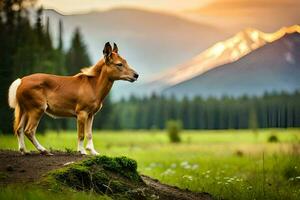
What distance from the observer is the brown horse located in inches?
428

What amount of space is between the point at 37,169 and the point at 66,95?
1803mm

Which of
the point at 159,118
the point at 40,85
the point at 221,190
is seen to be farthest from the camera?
the point at 159,118

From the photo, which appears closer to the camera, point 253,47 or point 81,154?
point 81,154

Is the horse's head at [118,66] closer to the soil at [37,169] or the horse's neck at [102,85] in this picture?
the horse's neck at [102,85]

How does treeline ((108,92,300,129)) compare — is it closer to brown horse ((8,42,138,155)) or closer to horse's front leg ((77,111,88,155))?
brown horse ((8,42,138,155))

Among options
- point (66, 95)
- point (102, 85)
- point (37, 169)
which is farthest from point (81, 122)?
point (37, 169)

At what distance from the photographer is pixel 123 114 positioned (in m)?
155

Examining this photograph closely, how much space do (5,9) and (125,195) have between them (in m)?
28.4

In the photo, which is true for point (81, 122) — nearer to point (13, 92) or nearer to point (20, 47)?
point (13, 92)

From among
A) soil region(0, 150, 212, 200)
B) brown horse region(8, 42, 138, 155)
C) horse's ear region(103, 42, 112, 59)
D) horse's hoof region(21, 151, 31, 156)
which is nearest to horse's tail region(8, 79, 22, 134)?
brown horse region(8, 42, 138, 155)

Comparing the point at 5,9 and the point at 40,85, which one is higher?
the point at 5,9

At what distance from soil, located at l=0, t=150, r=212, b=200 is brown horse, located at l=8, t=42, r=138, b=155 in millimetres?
345

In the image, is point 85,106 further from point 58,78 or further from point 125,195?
point 125,195

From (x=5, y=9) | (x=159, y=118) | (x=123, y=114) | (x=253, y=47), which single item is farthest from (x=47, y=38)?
(x=123, y=114)
